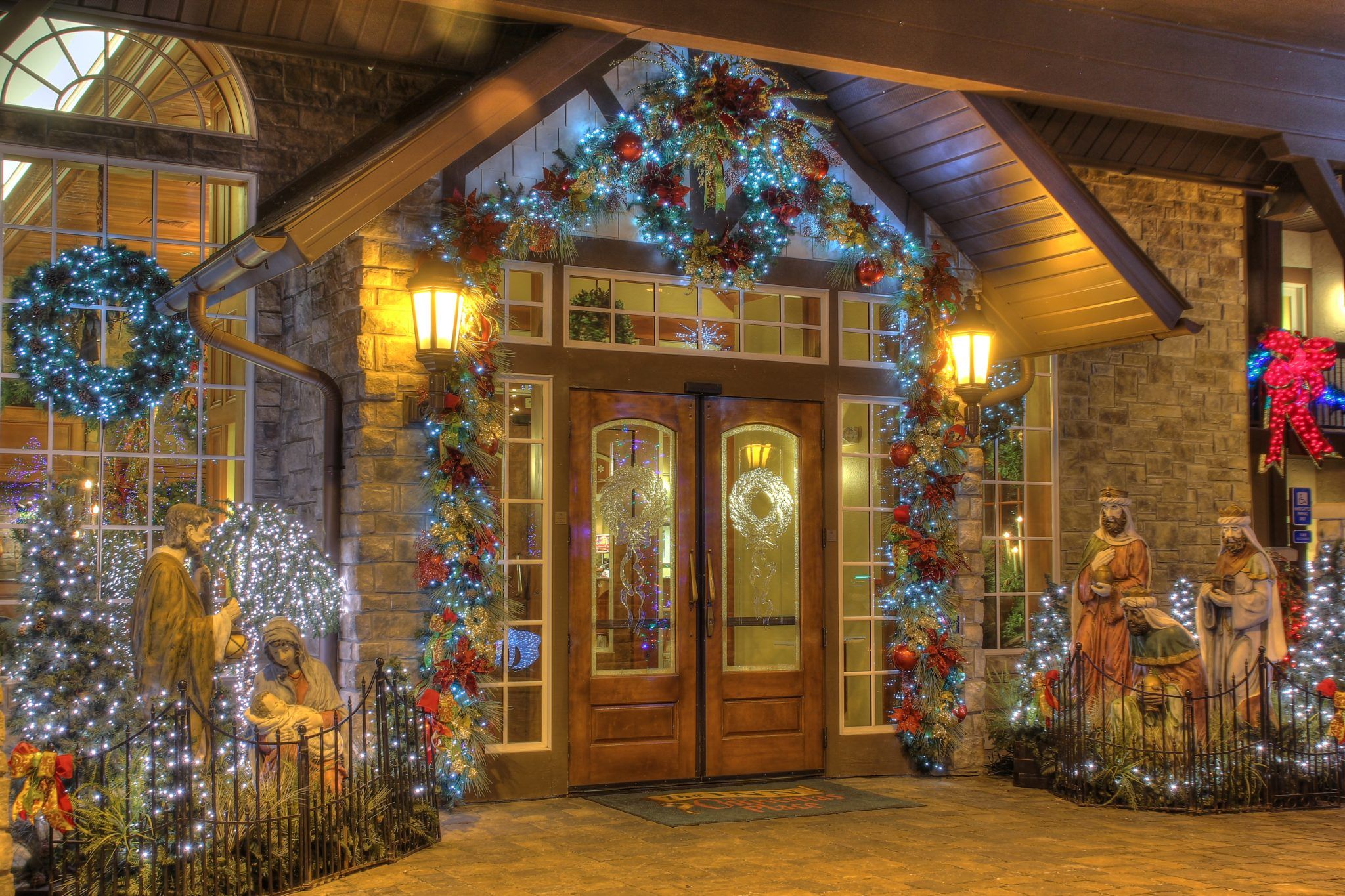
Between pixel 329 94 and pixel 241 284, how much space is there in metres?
1.89

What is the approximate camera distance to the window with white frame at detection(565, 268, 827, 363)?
8758 mm

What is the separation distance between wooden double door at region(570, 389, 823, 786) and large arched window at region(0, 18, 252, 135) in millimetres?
2926

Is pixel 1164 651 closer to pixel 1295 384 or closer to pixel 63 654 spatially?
pixel 1295 384

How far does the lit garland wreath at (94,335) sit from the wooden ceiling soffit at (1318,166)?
7159 millimetres

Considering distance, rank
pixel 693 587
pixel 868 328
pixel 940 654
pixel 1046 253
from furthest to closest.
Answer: pixel 868 328 < pixel 940 654 < pixel 1046 253 < pixel 693 587

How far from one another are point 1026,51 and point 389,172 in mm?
3894

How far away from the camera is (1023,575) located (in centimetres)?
1049

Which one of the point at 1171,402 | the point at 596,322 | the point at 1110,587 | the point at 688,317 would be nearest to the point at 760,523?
the point at 688,317

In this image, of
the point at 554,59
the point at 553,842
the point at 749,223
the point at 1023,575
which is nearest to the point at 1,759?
the point at 553,842

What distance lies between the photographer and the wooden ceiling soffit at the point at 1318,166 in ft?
29.3

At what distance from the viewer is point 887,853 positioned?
272 inches

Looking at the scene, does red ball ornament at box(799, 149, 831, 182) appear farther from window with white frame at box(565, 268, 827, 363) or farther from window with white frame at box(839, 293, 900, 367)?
window with white frame at box(839, 293, 900, 367)

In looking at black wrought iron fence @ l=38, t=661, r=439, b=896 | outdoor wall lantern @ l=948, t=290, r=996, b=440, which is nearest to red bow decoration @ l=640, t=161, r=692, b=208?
outdoor wall lantern @ l=948, t=290, r=996, b=440

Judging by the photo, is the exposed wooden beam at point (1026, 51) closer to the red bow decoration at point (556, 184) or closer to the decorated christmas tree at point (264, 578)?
the red bow decoration at point (556, 184)
